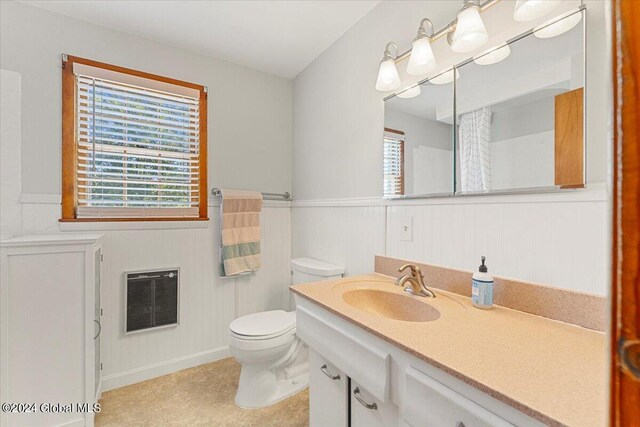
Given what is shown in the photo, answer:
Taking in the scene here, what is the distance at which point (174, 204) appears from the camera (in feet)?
6.86

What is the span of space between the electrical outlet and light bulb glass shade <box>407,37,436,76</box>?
712 millimetres

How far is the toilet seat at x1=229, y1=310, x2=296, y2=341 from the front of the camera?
1.64 meters

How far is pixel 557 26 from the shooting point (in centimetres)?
96

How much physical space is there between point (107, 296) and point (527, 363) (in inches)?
86.0

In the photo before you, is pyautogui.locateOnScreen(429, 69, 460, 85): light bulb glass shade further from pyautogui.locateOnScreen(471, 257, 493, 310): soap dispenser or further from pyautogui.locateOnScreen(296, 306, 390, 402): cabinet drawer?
pyautogui.locateOnScreen(296, 306, 390, 402): cabinet drawer

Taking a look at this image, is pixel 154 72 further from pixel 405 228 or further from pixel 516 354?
pixel 516 354

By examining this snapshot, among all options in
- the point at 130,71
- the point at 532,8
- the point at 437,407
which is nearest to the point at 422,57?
the point at 532,8

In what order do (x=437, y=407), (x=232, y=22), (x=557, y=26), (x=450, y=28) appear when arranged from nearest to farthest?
(x=437, y=407) → (x=557, y=26) → (x=450, y=28) → (x=232, y=22)

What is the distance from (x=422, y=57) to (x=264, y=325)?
5.49 ft

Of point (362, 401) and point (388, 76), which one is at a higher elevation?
point (388, 76)

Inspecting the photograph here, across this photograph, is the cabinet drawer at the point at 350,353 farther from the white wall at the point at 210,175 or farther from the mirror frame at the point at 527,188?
the white wall at the point at 210,175

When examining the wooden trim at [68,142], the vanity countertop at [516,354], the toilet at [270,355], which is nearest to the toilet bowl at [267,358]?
the toilet at [270,355]

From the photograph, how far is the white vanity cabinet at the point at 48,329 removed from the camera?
133 cm

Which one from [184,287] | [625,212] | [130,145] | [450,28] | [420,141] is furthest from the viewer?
[184,287]
